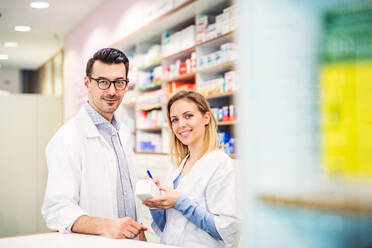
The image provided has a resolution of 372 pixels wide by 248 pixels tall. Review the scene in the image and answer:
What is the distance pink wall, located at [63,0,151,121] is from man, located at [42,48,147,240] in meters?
2.64

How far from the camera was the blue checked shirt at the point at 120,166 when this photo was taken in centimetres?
178

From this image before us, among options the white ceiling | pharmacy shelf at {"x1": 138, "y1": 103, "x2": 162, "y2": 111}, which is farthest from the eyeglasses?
the white ceiling

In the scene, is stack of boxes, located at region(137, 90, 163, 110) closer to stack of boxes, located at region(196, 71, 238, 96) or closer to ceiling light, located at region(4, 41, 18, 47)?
stack of boxes, located at region(196, 71, 238, 96)

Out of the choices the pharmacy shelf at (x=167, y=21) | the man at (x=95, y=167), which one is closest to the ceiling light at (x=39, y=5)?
the pharmacy shelf at (x=167, y=21)

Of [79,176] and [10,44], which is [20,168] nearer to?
[10,44]

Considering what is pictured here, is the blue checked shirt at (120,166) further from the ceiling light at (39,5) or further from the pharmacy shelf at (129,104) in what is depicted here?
the ceiling light at (39,5)

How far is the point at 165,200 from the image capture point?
5.24ft

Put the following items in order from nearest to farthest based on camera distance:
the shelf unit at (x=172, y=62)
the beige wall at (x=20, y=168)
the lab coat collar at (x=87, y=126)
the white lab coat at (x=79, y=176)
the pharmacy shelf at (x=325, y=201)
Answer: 1. the pharmacy shelf at (x=325, y=201)
2. the white lab coat at (x=79, y=176)
3. the lab coat collar at (x=87, y=126)
4. the shelf unit at (x=172, y=62)
5. the beige wall at (x=20, y=168)

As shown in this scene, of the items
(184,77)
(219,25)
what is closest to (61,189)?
(219,25)

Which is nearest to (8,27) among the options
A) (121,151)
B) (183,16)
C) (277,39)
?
(183,16)

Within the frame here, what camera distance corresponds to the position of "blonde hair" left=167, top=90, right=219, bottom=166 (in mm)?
1890

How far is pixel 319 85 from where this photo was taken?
A: 368 mm

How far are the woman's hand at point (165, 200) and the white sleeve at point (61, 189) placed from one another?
0.28 meters

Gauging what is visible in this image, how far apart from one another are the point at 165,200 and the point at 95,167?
1.18 feet
